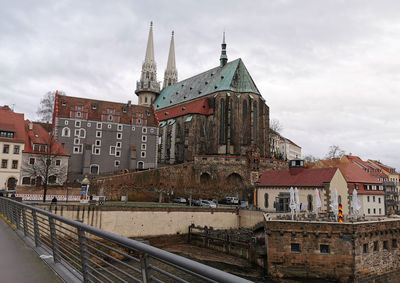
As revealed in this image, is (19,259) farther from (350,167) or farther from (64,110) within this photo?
(64,110)

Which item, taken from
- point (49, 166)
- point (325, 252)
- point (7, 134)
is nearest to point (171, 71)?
point (7, 134)

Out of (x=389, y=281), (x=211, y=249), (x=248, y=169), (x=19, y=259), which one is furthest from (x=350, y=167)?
(x=19, y=259)

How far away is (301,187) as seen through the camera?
41.3 metres

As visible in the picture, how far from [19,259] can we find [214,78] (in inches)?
2958

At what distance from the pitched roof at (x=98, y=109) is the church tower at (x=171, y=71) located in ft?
149

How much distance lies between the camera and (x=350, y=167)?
48375mm

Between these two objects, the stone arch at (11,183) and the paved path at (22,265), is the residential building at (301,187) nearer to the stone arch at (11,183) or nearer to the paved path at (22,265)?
the stone arch at (11,183)

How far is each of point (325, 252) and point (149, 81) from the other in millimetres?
86614

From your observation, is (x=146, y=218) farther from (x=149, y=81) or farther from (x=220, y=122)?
(x=149, y=81)

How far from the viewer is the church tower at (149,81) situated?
103 meters

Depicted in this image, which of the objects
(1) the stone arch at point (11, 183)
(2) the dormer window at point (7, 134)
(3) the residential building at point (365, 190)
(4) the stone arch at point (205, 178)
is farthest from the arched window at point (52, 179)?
(3) the residential building at point (365, 190)

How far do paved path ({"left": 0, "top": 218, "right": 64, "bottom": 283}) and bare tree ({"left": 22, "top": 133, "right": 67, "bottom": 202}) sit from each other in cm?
3753

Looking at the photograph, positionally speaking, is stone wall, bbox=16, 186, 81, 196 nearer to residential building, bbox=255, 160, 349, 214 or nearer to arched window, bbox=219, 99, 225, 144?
residential building, bbox=255, 160, 349, 214

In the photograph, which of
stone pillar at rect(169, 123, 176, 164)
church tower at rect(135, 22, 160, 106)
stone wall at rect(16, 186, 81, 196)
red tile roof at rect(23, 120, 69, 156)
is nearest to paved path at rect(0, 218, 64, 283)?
stone wall at rect(16, 186, 81, 196)
